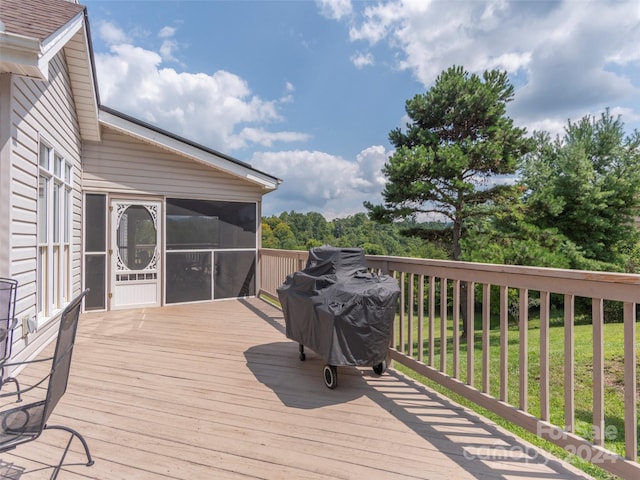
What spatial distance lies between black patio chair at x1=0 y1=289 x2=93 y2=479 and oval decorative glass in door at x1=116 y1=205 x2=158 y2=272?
4.69 meters

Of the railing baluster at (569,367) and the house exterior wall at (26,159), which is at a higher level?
the house exterior wall at (26,159)

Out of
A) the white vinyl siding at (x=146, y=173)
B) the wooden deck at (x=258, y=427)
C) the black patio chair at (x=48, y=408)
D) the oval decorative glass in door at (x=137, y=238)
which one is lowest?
the wooden deck at (x=258, y=427)

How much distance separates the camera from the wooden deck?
1.66 meters

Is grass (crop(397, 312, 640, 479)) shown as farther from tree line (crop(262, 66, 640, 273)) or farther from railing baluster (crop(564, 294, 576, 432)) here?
tree line (crop(262, 66, 640, 273))

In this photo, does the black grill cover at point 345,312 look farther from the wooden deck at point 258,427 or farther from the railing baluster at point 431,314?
the wooden deck at point 258,427

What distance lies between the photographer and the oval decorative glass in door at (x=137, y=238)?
5914mm

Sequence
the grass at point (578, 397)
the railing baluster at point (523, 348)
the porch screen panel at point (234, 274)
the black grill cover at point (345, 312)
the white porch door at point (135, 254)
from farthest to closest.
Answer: the porch screen panel at point (234, 274) < the white porch door at point (135, 254) < the black grill cover at point (345, 312) < the grass at point (578, 397) < the railing baluster at point (523, 348)

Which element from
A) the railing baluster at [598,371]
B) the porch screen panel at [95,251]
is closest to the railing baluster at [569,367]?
the railing baluster at [598,371]

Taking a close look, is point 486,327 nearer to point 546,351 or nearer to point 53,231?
point 546,351

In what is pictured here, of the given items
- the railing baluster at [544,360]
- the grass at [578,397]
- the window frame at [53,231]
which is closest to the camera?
the railing baluster at [544,360]

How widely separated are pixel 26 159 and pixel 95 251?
296 centimetres

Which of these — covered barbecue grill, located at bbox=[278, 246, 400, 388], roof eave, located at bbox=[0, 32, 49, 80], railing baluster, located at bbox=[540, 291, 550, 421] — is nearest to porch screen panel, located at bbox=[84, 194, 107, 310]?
roof eave, located at bbox=[0, 32, 49, 80]

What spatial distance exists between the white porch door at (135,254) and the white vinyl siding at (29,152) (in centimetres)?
182

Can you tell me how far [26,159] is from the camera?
10.1 ft
